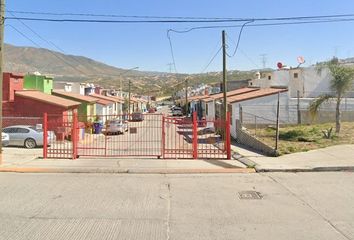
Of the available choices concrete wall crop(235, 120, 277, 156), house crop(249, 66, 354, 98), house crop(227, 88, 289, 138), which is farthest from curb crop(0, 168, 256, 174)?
house crop(249, 66, 354, 98)

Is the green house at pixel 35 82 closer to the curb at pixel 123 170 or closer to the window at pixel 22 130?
the window at pixel 22 130

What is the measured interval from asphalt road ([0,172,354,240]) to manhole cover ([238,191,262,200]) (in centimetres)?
8

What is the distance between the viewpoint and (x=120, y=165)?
1551 centimetres

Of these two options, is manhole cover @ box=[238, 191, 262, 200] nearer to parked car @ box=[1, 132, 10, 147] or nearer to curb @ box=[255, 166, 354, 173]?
curb @ box=[255, 166, 354, 173]

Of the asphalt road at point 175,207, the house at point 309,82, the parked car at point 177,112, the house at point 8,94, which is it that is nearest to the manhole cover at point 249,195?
the asphalt road at point 175,207

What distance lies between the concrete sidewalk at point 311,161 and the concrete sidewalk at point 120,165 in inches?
28.4

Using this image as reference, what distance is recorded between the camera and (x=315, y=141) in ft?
67.8

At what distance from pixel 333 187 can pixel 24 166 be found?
34.1ft

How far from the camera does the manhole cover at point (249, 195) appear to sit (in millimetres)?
10180

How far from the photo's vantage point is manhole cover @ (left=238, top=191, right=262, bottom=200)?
1018cm

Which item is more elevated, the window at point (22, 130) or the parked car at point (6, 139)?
the window at point (22, 130)

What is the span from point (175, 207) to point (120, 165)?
6.74 m

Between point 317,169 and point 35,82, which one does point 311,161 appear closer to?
point 317,169

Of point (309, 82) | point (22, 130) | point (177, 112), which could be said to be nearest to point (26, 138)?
point (22, 130)
